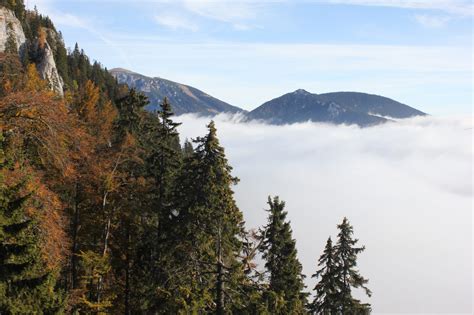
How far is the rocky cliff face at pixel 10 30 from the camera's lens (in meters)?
76.6

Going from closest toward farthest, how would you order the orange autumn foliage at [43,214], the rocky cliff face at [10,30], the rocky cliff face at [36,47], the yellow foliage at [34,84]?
the orange autumn foliage at [43,214] < the yellow foliage at [34,84] < the rocky cliff face at [10,30] < the rocky cliff face at [36,47]

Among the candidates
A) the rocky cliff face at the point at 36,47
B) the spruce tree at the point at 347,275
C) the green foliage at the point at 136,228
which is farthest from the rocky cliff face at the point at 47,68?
the spruce tree at the point at 347,275

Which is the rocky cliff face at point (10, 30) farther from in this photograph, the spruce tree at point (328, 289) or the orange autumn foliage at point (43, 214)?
the spruce tree at point (328, 289)

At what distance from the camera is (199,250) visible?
17.4 m

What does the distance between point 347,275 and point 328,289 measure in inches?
65.2

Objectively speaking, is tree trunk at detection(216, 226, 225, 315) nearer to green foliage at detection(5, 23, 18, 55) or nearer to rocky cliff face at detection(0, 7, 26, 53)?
green foliage at detection(5, 23, 18, 55)

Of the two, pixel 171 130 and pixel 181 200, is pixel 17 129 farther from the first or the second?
pixel 171 130

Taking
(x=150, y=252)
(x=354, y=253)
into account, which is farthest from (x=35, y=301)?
(x=354, y=253)

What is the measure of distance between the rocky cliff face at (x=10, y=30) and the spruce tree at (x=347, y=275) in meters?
69.1

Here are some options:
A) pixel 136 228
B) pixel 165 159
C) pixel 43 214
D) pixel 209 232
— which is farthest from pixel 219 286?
pixel 165 159

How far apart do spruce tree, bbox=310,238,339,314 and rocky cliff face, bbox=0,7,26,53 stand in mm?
68765

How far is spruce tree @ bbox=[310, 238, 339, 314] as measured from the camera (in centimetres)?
2958

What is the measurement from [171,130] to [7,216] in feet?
48.2

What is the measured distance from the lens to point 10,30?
81.6 metres
